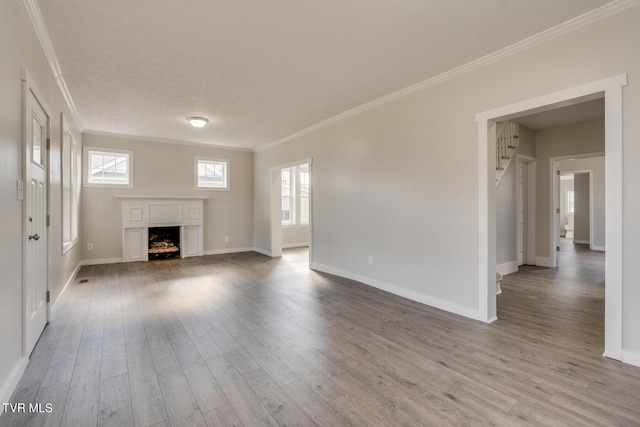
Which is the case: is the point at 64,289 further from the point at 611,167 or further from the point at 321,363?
the point at 611,167

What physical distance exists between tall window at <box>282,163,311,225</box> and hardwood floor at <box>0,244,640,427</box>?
4.89 meters

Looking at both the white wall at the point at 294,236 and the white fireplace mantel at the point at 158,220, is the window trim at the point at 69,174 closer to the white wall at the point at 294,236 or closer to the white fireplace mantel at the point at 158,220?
the white fireplace mantel at the point at 158,220

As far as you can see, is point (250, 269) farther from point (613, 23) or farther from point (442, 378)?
point (613, 23)

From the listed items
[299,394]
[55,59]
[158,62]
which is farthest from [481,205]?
[55,59]

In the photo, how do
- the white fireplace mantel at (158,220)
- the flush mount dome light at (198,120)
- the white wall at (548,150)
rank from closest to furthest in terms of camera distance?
the flush mount dome light at (198,120) → the white wall at (548,150) → the white fireplace mantel at (158,220)

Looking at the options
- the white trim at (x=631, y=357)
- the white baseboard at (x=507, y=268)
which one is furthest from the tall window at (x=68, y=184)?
the white baseboard at (x=507, y=268)

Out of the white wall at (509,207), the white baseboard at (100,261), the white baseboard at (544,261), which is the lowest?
the white baseboard at (100,261)

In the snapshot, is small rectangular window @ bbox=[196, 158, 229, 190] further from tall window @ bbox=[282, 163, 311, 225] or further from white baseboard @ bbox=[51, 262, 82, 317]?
white baseboard @ bbox=[51, 262, 82, 317]

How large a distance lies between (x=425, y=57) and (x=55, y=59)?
3701mm

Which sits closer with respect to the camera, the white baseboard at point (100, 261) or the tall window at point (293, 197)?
the white baseboard at point (100, 261)

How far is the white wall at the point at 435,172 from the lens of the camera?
2.17 meters

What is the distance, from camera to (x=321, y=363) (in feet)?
7.30

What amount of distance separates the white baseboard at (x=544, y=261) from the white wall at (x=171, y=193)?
253 inches

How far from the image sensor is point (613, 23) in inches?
86.6
